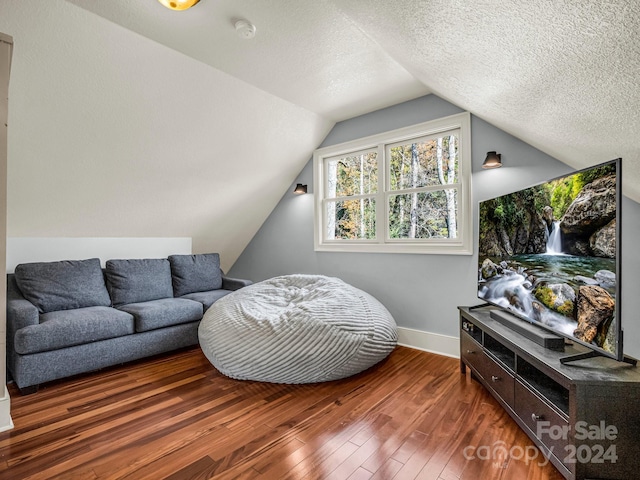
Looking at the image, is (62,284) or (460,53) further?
(62,284)

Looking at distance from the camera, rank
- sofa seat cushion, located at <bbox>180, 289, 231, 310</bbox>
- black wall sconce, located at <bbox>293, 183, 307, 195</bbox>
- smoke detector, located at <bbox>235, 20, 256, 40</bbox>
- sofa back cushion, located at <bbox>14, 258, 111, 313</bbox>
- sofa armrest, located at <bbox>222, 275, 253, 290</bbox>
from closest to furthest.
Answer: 1. smoke detector, located at <bbox>235, 20, 256, 40</bbox>
2. sofa back cushion, located at <bbox>14, 258, 111, 313</bbox>
3. sofa seat cushion, located at <bbox>180, 289, 231, 310</bbox>
4. sofa armrest, located at <bbox>222, 275, 253, 290</bbox>
5. black wall sconce, located at <bbox>293, 183, 307, 195</bbox>

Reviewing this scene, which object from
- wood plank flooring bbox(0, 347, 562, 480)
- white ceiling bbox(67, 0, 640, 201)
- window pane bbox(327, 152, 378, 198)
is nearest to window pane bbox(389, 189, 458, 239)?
window pane bbox(327, 152, 378, 198)

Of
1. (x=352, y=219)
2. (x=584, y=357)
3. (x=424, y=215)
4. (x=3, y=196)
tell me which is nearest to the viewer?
(x=584, y=357)

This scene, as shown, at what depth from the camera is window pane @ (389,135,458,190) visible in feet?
10.8

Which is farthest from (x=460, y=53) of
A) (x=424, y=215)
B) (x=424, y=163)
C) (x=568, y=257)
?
(x=424, y=215)

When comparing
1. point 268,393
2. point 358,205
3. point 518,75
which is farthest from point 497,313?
point 358,205

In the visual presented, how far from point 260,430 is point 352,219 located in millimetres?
2551

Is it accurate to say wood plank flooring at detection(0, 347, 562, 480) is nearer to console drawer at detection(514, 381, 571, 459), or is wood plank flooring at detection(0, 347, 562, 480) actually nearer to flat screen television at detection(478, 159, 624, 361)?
console drawer at detection(514, 381, 571, 459)

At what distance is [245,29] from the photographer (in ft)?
7.14

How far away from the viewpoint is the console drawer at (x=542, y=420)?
4.82 ft

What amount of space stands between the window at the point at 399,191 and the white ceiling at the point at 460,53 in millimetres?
453

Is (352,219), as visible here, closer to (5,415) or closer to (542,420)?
(542,420)

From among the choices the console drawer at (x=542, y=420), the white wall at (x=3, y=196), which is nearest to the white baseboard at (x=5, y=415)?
the white wall at (x=3, y=196)

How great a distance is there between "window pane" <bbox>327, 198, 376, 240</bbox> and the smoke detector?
6.88 ft
